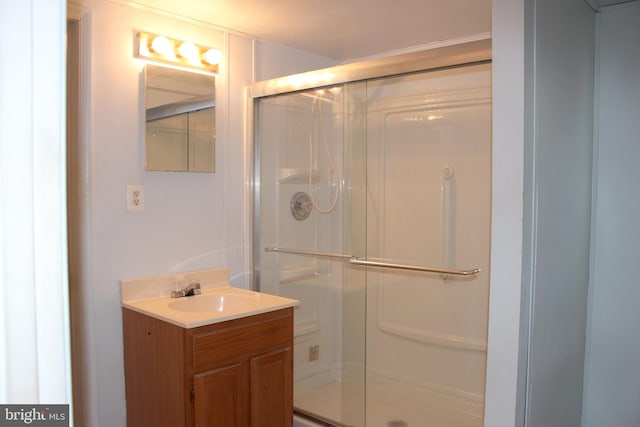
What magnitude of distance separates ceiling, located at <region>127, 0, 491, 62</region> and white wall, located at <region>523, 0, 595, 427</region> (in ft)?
2.13

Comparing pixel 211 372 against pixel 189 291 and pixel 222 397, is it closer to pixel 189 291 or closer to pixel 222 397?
pixel 222 397

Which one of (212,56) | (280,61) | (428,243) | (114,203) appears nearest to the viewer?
(114,203)

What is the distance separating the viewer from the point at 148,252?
8.59 ft

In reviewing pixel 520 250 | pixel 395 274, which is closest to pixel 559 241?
pixel 520 250

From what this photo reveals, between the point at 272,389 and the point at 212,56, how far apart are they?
1.79 m

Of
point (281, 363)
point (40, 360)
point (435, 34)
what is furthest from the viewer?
point (435, 34)

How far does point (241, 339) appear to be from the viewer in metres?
2.37

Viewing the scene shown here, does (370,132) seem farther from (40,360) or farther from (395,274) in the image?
(40,360)

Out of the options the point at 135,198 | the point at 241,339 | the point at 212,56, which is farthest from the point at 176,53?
the point at 241,339

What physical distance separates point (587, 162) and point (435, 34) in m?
1.24

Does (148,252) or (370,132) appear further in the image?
(370,132)

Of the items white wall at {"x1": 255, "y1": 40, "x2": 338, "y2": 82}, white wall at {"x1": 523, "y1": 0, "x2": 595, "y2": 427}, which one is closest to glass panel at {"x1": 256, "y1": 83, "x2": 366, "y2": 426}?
white wall at {"x1": 255, "y1": 40, "x2": 338, "y2": 82}

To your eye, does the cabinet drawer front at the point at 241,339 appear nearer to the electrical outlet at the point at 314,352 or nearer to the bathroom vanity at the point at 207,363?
the bathroom vanity at the point at 207,363
